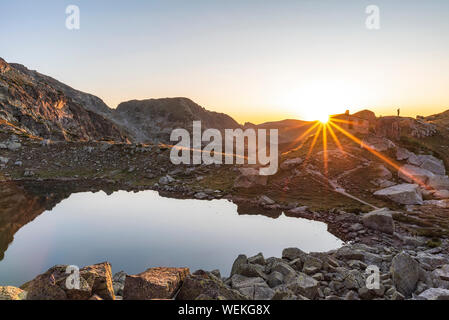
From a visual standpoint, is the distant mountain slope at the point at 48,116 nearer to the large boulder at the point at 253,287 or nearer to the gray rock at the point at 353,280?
the large boulder at the point at 253,287

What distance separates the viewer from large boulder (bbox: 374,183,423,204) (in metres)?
→ 28.2

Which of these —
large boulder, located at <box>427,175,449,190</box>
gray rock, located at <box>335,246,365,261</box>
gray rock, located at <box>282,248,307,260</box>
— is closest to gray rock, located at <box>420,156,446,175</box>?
large boulder, located at <box>427,175,449,190</box>

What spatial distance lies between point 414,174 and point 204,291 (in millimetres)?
37172

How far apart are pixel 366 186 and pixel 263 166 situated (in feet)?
49.2

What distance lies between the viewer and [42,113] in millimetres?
104750

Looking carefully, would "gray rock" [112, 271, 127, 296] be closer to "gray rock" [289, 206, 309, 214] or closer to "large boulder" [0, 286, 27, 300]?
"large boulder" [0, 286, 27, 300]

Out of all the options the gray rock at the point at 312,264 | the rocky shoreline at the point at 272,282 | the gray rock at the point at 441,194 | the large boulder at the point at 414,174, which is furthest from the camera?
the large boulder at the point at 414,174

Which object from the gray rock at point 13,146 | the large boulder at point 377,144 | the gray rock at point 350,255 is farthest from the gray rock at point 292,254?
the gray rock at point 13,146

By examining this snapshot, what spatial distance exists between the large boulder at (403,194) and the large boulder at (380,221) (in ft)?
26.1

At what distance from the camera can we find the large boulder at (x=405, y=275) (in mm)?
11766

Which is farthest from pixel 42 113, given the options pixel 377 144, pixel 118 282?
pixel 377 144

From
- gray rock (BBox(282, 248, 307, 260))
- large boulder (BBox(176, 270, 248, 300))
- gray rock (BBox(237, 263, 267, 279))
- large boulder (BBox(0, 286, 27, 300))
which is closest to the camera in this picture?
large boulder (BBox(0, 286, 27, 300))

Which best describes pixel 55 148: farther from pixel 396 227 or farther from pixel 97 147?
pixel 396 227

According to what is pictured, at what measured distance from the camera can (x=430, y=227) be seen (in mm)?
22281
